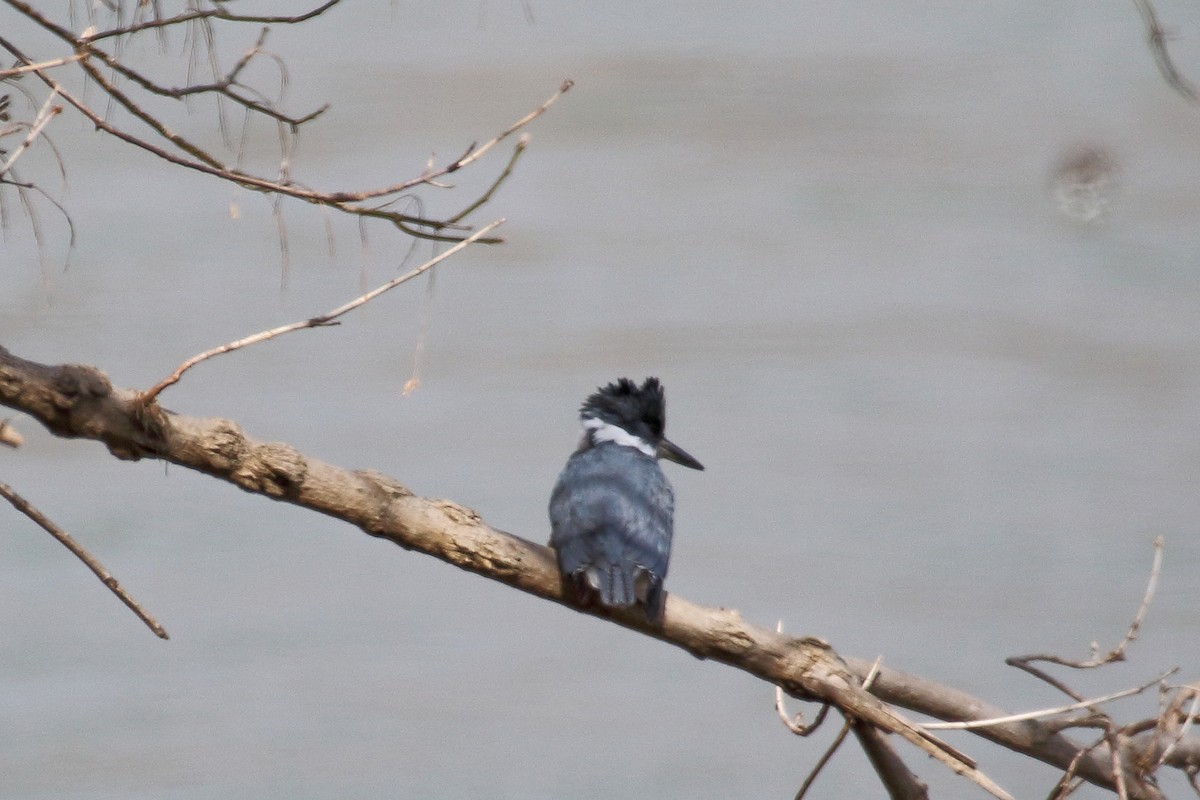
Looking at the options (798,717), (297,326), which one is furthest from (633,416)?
(297,326)

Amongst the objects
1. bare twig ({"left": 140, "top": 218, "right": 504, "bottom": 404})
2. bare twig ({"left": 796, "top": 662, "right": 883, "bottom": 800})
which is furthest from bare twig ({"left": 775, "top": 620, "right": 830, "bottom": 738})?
bare twig ({"left": 140, "top": 218, "right": 504, "bottom": 404})

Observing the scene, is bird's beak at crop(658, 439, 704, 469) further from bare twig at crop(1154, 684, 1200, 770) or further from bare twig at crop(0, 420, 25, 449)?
bare twig at crop(0, 420, 25, 449)

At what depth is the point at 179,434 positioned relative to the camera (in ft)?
5.05

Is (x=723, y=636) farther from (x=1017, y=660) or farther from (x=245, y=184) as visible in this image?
(x=245, y=184)

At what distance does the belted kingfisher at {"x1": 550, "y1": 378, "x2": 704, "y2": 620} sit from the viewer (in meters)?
1.87

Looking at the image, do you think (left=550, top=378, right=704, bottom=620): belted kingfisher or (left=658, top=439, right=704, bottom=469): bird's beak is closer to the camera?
(left=550, top=378, right=704, bottom=620): belted kingfisher

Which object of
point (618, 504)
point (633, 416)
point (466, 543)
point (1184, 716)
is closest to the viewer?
point (466, 543)

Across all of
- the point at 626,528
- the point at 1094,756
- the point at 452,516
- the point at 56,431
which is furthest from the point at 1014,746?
the point at 56,431

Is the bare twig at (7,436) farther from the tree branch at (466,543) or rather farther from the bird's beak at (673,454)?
the bird's beak at (673,454)

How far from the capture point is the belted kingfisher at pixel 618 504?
1.87 m

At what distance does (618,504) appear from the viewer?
7.03 feet

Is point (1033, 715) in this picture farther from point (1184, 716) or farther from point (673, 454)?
point (673, 454)

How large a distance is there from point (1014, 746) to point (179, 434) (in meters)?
1.26

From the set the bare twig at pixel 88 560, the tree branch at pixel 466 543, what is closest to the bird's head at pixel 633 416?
the tree branch at pixel 466 543
